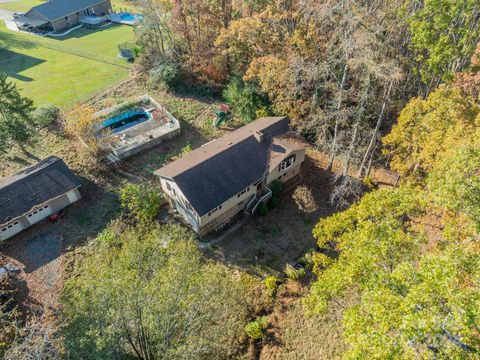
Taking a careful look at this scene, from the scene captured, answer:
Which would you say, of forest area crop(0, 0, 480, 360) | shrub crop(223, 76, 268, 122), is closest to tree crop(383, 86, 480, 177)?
forest area crop(0, 0, 480, 360)

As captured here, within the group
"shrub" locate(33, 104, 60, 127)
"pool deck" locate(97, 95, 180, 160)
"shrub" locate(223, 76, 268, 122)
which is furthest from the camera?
"shrub" locate(33, 104, 60, 127)

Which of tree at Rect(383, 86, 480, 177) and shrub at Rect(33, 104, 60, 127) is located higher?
tree at Rect(383, 86, 480, 177)

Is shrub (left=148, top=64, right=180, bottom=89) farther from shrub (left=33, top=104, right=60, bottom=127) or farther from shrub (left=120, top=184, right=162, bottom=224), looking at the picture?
shrub (left=120, top=184, right=162, bottom=224)

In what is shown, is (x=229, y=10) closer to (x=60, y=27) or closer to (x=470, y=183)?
(x=470, y=183)

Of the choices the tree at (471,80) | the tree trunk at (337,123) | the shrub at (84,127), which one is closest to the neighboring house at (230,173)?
the tree trunk at (337,123)

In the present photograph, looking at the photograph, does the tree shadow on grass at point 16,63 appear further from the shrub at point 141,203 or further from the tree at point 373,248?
the tree at point 373,248

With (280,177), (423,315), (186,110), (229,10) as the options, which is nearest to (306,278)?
(280,177)
